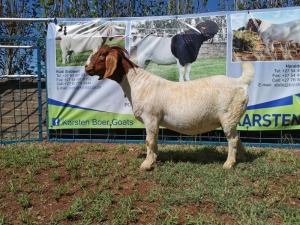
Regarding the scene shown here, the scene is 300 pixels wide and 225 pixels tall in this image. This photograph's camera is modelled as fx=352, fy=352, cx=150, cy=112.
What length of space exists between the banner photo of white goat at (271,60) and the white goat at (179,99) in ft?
4.93

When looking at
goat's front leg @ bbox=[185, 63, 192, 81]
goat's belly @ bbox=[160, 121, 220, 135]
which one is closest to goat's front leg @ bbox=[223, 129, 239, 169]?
goat's belly @ bbox=[160, 121, 220, 135]

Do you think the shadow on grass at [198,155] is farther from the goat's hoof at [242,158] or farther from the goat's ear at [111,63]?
the goat's ear at [111,63]

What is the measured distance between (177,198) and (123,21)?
160 inches

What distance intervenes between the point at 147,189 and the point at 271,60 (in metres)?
3.49

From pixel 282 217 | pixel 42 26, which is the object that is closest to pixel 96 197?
pixel 282 217

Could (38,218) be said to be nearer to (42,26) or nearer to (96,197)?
(96,197)

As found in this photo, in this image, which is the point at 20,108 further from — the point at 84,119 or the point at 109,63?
the point at 109,63

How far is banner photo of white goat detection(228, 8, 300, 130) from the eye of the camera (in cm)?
623

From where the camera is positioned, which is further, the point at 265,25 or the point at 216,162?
the point at 265,25

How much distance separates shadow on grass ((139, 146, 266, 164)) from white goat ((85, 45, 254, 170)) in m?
0.55

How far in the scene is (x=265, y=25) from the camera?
635 cm

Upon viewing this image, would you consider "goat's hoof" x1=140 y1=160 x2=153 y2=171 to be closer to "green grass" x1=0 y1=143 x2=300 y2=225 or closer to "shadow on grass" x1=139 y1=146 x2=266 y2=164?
"green grass" x1=0 y1=143 x2=300 y2=225

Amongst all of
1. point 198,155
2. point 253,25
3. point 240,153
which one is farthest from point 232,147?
point 253,25

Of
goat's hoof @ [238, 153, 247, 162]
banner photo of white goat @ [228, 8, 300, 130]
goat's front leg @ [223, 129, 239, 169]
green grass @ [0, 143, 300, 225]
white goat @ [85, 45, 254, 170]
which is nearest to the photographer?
green grass @ [0, 143, 300, 225]
